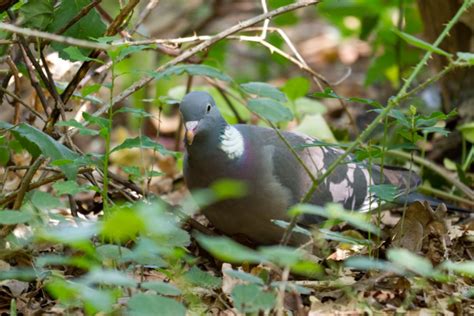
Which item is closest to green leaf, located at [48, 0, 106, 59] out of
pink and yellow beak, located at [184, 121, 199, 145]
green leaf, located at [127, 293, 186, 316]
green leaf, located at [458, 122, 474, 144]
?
pink and yellow beak, located at [184, 121, 199, 145]

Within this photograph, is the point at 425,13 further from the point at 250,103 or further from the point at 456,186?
the point at 250,103

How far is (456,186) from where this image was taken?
450 centimetres

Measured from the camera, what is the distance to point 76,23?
337cm

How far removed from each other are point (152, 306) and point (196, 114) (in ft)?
4.96

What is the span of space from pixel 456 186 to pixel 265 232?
1.22 meters

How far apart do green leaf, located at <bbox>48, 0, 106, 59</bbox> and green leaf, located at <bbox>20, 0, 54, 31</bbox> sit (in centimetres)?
5

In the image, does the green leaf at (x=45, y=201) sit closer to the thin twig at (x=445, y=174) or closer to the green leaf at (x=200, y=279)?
the green leaf at (x=200, y=279)

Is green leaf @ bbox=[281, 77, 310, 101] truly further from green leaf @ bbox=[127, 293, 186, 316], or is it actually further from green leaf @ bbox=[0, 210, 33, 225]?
green leaf @ bbox=[127, 293, 186, 316]

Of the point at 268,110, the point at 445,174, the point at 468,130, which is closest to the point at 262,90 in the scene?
the point at 268,110

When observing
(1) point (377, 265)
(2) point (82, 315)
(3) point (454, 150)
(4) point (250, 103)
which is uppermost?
(4) point (250, 103)

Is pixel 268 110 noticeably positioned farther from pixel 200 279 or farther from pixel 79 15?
pixel 79 15

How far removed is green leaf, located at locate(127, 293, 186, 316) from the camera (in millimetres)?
2180

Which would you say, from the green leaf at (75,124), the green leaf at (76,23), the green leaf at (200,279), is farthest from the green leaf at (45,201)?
the green leaf at (76,23)

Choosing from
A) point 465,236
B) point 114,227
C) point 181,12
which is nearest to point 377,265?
point 114,227
